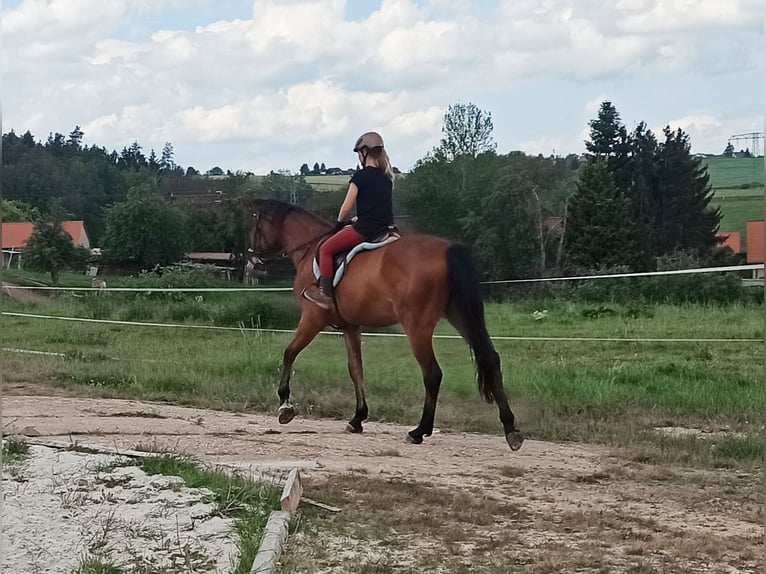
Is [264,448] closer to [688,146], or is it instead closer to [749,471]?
[749,471]

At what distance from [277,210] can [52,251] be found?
5576mm

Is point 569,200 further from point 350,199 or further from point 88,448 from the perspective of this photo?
point 88,448

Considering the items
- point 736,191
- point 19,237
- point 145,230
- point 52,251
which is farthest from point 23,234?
point 736,191

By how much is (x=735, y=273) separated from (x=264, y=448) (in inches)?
319

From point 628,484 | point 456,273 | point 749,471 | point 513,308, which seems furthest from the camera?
point 513,308

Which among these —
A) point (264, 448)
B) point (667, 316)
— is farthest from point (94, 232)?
point (667, 316)

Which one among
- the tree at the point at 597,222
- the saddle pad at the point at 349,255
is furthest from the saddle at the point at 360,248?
the tree at the point at 597,222

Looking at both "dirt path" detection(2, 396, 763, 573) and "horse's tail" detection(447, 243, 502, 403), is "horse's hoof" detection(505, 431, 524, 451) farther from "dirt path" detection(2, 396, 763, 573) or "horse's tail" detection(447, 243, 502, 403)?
"horse's tail" detection(447, 243, 502, 403)

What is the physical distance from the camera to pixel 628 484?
5.68 meters

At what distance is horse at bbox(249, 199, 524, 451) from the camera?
6.52 metres

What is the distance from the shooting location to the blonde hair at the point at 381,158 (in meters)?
6.91

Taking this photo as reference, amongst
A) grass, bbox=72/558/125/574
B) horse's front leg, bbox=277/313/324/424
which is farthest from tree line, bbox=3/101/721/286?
grass, bbox=72/558/125/574

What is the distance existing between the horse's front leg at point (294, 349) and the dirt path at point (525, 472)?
0.16 metres

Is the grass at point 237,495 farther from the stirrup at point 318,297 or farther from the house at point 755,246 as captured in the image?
Result: the house at point 755,246
